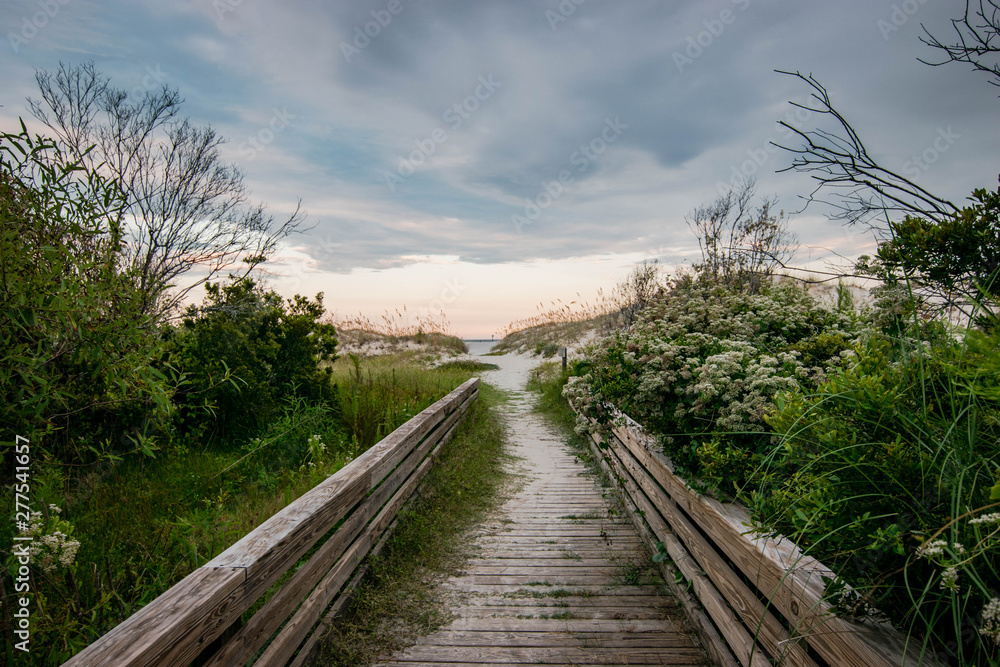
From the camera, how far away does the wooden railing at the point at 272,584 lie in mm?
1482

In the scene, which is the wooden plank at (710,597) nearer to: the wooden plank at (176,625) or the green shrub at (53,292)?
the wooden plank at (176,625)

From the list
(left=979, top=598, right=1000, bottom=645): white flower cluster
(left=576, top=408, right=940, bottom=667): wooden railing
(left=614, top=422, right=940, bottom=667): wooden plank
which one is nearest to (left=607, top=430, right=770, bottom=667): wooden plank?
(left=576, top=408, right=940, bottom=667): wooden railing

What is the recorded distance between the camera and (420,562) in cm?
375

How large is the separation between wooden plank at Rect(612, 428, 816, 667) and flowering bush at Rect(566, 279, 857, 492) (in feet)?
1.32

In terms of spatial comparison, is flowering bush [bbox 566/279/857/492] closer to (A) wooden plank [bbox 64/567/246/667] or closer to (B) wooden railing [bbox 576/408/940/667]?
(B) wooden railing [bbox 576/408/940/667]

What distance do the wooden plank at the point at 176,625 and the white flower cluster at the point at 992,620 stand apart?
86.3 inches

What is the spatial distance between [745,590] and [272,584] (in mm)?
2259

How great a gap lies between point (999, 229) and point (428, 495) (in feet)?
15.3

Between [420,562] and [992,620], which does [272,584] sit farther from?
[992,620]

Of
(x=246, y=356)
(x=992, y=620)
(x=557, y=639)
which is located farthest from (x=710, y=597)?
(x=246, y=356)

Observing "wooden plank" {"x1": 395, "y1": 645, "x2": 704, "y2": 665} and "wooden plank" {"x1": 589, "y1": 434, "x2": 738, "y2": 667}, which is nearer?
"wooden plank" {"x1": 589, "y1": 434, "x2": 738, "y2": 667}

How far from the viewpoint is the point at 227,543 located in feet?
10.5

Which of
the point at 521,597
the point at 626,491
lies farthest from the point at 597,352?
the point at 521,597

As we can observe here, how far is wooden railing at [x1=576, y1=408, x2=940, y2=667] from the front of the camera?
1.59m
